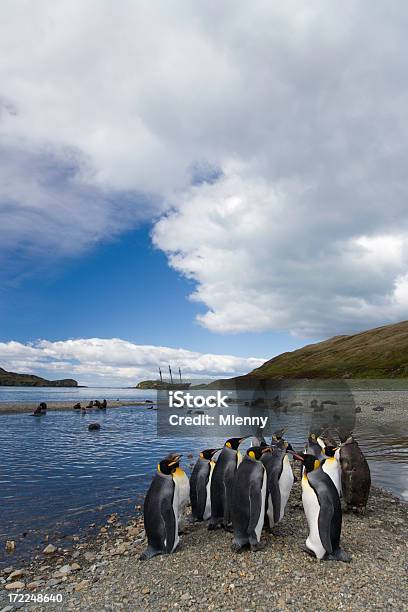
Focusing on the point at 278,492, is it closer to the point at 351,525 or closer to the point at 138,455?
the point at 351,525

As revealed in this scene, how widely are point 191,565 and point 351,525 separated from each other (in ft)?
13.7

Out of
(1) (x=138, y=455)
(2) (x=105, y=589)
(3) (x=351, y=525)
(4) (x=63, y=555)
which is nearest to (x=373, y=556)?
(3) (x=351, y=525)

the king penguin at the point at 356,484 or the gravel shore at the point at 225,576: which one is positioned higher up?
the king penguin at the point at 356,484

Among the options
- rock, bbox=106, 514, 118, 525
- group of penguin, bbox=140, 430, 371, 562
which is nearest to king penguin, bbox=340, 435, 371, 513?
group of penguin, bbox=140, 430, 371, 562

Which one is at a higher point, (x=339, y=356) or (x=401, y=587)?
(x=339, y=356)

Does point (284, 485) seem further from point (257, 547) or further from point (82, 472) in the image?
point (82, 472)

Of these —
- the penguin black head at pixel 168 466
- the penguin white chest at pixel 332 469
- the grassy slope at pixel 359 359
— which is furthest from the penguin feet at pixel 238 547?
the grassy slope at pixel 359 359

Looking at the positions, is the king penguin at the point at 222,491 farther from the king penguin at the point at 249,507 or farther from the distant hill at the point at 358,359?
the distant hill at the point at 358,359

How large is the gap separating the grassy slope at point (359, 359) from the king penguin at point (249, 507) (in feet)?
365

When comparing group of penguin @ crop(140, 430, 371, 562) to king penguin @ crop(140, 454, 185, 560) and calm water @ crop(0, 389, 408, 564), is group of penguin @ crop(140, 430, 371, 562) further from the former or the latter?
Answer: calm water @ crop(0, 389, 408, 564)

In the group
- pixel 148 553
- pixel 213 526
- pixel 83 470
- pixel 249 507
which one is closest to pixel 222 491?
pixel 213 526

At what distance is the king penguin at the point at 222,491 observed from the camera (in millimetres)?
9242

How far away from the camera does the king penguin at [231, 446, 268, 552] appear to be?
312 inches

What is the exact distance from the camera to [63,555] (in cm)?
898
